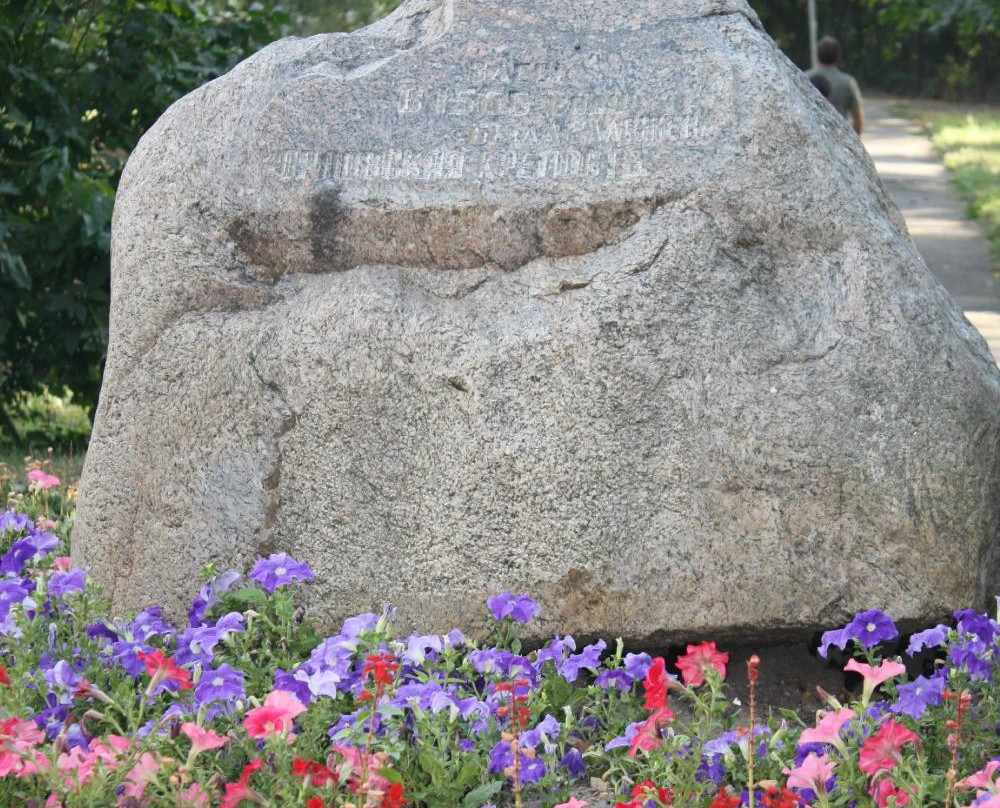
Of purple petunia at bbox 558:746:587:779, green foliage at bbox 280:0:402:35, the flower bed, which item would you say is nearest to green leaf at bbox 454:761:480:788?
the flower bed

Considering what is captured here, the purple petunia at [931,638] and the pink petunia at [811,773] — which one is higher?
the pink petunia at [811,773]

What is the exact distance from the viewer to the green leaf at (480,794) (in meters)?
2.78

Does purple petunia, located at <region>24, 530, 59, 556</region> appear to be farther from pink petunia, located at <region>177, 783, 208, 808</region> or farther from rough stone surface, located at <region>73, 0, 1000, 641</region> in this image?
pink petunia, located at <region>177, 783, 208, 808</region>

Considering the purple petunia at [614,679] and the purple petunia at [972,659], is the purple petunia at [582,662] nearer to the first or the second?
the purple petunia at [614,679]

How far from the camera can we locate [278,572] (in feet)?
11.0

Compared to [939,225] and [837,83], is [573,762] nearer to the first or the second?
[837,83]

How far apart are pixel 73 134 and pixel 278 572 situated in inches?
146

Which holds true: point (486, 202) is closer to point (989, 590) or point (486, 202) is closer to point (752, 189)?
point (752, 189)

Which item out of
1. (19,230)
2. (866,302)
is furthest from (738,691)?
(19,230)

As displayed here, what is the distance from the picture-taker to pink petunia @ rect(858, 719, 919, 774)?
7.79 feet

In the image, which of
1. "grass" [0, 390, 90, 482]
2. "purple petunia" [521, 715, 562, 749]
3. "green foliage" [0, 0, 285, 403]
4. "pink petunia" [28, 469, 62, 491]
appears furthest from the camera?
"green foliage" [0, 0, 285, 403]

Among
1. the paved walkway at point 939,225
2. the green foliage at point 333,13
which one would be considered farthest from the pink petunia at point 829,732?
the green foliage at point 333,13

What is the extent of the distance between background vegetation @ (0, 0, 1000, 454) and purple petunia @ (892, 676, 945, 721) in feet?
13.5

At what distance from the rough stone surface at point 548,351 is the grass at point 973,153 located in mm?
7714
